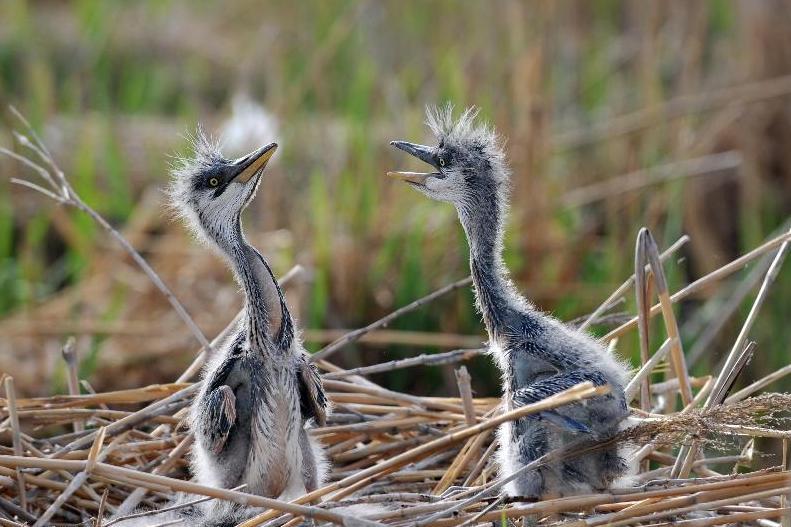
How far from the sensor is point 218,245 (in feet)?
14.1

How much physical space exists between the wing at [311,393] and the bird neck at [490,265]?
1.92 ft

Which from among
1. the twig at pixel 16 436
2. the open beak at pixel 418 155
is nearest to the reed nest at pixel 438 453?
the twig at pixel 16 436

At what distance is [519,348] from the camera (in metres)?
3.98

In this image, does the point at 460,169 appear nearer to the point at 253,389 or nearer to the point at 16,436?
the point at 253,389

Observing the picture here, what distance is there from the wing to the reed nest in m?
0.18

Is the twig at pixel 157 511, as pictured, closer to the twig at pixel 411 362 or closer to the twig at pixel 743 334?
the twig at pixel 411 362

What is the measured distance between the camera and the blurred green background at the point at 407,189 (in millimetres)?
7488

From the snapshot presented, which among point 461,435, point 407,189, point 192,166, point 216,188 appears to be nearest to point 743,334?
point 461,435

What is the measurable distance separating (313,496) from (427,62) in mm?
6792

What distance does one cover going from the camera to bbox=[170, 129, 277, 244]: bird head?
429cm

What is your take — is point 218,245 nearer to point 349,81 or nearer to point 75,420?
point 75,420

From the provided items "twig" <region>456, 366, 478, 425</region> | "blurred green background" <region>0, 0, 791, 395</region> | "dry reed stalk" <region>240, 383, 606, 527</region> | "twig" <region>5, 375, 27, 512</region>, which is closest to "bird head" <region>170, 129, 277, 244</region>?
"twig" <region>5, 375, 27, 512</region>

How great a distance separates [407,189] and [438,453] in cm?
339

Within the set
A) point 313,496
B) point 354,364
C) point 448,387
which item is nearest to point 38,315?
point 354,364
